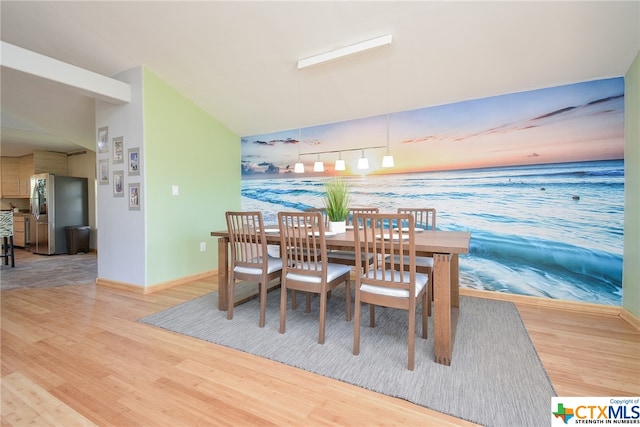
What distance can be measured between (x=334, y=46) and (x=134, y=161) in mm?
2555

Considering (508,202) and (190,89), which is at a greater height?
(190,89)

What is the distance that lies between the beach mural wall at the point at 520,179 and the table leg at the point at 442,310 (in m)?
1.65

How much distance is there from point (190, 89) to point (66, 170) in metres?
5.46

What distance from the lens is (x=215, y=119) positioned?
4.40 m

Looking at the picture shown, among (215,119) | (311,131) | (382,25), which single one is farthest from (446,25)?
(215,119)

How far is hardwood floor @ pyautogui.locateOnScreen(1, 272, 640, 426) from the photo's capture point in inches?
57.2

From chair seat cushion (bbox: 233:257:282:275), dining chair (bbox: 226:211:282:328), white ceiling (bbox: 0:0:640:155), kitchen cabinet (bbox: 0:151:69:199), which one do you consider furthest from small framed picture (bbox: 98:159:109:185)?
kitchen cabinet (bbox: 0:151:69:199)

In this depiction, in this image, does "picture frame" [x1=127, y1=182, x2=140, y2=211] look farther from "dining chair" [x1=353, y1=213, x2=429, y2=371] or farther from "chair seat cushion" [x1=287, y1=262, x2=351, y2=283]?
"dining chair" [x1=353, y1=213, x2=429, y2=371]

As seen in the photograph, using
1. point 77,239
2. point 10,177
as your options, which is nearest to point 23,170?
point 10,177

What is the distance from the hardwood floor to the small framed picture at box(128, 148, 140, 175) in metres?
1.63

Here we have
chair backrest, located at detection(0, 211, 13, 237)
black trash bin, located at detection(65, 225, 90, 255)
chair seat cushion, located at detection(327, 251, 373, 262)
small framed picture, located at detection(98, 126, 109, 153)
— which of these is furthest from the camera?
black trash bin, located at detection(65, 225, 90, 255)

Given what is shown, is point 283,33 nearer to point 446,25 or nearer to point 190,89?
point 446,25

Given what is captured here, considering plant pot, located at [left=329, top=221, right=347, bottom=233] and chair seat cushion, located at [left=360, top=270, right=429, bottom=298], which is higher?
plant pot, located at [left=329, top=221, right=347, bottom=233]

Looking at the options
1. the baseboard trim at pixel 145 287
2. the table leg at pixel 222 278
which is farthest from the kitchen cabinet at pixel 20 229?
the table leg at pixel 222 278
